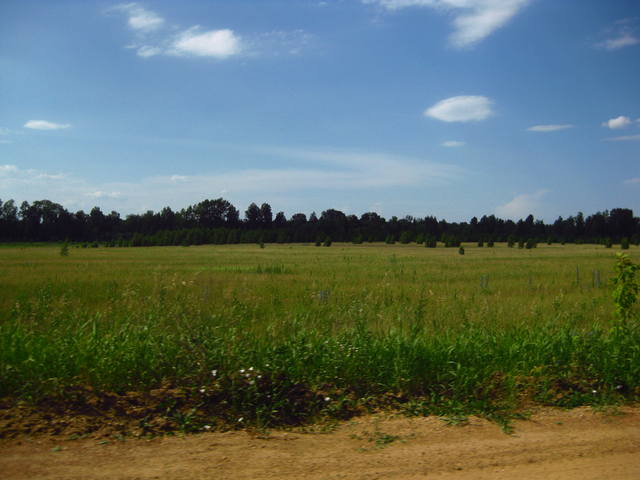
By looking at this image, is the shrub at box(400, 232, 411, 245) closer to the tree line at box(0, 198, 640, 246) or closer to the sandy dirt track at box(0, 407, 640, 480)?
the tree line at box(0, 198, 640, 246)

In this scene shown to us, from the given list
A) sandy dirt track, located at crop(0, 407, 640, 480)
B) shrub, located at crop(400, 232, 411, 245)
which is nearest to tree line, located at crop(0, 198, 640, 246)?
shrub, located at crop(400, 232, 411, 245)

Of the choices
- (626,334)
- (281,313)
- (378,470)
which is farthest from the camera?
(281,313)

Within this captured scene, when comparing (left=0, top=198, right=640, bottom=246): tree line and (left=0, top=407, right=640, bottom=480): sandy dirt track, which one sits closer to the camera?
(left=0, top=407, right=640, bottom=480): sandy dirt track

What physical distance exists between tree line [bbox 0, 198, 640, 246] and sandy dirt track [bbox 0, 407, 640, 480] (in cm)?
8075

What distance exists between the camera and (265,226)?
129125mm

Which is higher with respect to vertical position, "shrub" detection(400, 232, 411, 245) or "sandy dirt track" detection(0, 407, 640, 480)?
"shrub" detection(400, 232, 411, 245)

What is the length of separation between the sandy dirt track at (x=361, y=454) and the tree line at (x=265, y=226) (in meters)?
80.8

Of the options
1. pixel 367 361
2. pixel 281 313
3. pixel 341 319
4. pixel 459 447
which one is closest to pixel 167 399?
pixel 367 361

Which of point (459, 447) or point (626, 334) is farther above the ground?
point (626, 334)

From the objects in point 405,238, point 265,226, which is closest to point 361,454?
point 405,238

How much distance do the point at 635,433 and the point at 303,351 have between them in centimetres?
322

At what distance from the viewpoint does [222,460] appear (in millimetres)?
3639

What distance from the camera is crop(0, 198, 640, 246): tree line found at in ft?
318

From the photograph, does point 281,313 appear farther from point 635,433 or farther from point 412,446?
point 635,433
